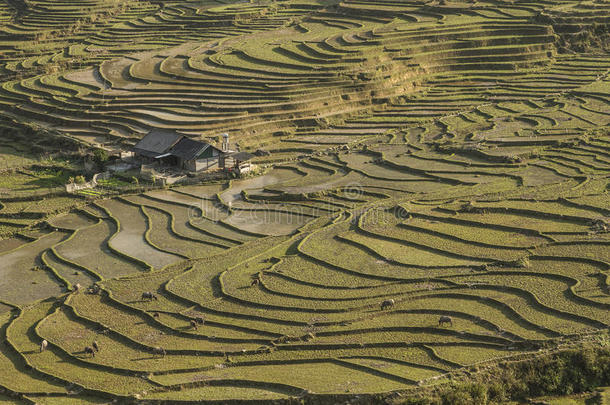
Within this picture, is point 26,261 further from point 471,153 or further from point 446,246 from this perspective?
point 471,153

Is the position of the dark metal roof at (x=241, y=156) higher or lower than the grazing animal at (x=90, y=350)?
higher

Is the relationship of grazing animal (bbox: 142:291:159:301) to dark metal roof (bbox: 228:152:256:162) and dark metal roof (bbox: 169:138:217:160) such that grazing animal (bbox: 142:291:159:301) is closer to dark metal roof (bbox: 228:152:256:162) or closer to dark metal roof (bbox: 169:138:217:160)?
dark metal roof (bbox: 169:138:217:160)

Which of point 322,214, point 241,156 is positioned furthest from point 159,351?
point 241,156

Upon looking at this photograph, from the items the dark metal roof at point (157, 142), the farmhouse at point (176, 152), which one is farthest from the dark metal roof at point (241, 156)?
the dark metal roof at point (157, 142)

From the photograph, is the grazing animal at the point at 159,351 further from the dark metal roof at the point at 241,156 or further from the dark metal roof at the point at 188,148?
the dark metal roof at the point at 241,156

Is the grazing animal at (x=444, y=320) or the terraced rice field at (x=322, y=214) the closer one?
the terraced rice field at (x=322, y=214)

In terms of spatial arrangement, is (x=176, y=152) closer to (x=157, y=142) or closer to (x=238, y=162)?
(x=157, y=142)
